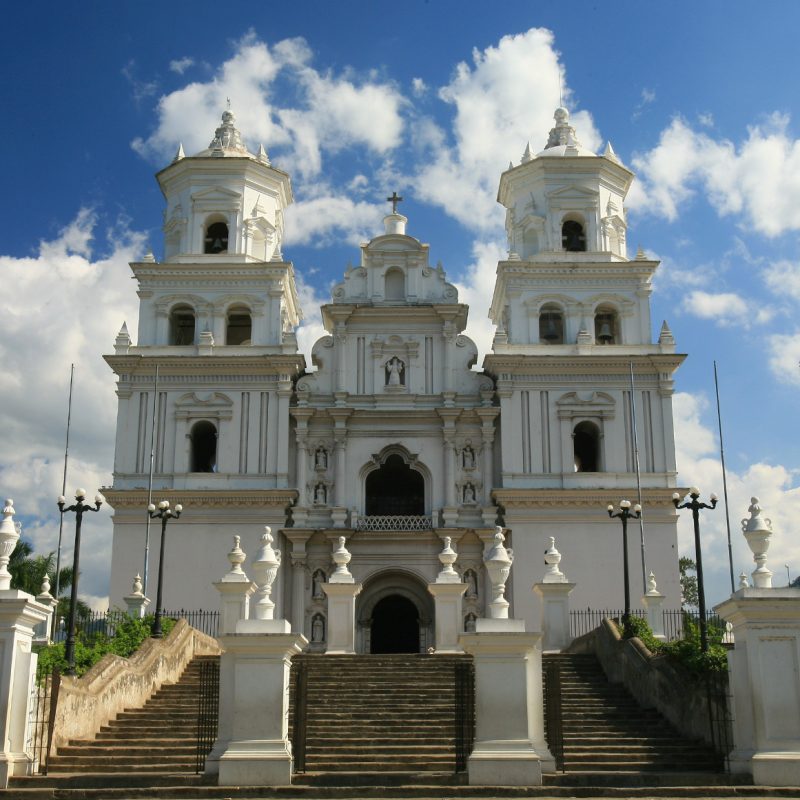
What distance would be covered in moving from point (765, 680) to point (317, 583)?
70.8ft

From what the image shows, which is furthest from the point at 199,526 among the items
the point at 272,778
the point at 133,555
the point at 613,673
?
the point at 272,778

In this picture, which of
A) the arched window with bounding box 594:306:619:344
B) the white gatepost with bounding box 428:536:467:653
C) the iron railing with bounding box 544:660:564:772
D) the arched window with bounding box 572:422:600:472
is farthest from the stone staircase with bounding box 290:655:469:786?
the arched window with bounding box 594:306:619:344

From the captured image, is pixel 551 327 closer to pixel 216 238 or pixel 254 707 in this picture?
pixel 216 238

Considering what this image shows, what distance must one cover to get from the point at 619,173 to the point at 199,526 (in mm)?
17945

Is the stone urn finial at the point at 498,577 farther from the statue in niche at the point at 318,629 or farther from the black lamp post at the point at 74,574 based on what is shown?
the statue in niche at the point at 318,629

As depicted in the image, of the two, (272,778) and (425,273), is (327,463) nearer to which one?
(425,273)

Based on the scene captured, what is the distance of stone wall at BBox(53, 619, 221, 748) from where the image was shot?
1591 cm

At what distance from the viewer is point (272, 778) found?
41.8 ft

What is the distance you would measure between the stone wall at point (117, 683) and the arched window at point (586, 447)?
626 inches

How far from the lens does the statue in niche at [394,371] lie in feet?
117

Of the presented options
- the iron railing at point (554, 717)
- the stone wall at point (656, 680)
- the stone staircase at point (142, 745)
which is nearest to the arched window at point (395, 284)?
the stone wall at point (656, 680)

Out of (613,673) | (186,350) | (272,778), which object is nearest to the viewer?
(272,778)

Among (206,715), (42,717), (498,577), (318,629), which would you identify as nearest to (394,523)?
(318,629)

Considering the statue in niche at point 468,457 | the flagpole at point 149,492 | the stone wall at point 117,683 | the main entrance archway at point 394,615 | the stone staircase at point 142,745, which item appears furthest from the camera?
the statue in niche at point 468,457
